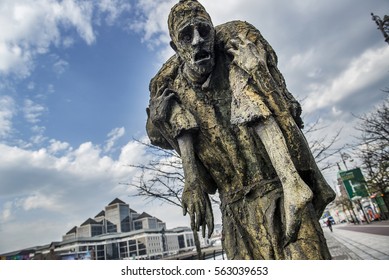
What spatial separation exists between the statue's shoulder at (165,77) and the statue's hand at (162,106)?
0.32ft

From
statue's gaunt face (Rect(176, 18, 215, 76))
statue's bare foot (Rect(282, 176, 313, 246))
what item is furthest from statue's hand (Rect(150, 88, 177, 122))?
statue's bare foot (Rect(282, 176, 313, 246))

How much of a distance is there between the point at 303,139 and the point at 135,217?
9194 centimetres

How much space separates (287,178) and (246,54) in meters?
0.63

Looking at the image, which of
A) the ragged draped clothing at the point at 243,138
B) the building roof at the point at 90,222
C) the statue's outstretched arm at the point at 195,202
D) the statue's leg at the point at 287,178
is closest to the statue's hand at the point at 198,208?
the statue's outstretched arm at the point at 195,202

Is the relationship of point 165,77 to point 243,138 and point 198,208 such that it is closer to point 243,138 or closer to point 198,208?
point 243,138

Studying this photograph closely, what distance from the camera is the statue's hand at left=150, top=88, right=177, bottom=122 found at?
154 centimetres

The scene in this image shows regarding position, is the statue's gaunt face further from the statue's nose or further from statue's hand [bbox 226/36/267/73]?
statue's hand [bbox 226/36/267/73]

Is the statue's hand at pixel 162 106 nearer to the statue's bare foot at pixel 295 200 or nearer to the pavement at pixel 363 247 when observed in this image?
the statue's bare foot at pixel 295 200

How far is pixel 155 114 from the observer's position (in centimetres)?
156

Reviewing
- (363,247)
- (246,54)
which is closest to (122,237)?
(363,247)

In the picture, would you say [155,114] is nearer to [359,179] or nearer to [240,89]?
[240,89]

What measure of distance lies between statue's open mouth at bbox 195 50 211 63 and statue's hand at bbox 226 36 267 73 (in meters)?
0.11

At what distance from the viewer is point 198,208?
1302 mm

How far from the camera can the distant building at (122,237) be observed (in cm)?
6531
